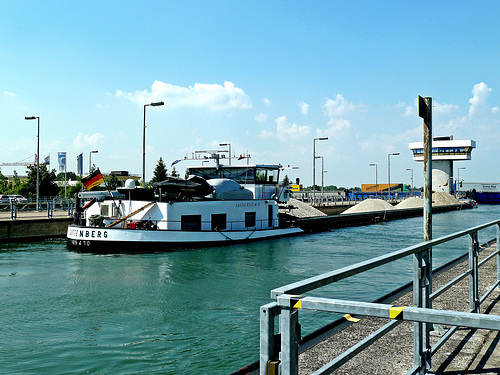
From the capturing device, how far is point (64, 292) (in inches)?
531

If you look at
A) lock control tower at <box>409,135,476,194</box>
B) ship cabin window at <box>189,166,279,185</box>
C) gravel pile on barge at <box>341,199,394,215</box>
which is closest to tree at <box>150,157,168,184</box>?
gravel pile on barge at <box>341,199,394,215</box>

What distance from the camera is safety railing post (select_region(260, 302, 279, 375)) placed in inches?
88.3

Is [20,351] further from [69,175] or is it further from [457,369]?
[69,175]

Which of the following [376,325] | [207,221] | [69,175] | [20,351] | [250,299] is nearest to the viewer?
[376,325]

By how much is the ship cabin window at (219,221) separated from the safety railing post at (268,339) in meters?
22.5

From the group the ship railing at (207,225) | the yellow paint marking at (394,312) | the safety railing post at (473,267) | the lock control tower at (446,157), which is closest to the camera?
the yellow paint marking at (394,312)

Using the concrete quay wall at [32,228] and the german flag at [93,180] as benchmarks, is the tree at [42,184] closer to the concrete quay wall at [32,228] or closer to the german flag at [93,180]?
the concrete quay wall at [32,228]

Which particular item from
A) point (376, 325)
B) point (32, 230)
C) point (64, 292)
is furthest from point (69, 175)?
point (376, 325)

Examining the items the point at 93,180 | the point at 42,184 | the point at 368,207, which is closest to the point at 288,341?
the point at 93,180

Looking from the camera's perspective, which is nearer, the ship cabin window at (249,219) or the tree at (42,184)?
the ship cabin window at (249,219)

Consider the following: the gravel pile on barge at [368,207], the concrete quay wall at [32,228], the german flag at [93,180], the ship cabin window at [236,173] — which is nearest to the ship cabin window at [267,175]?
the ship cabin window at [236,173]

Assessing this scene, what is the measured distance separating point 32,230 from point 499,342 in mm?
26963

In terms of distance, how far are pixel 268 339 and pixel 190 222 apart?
71.8ft

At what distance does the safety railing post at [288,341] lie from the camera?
2.29 metres
